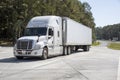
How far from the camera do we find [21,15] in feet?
246

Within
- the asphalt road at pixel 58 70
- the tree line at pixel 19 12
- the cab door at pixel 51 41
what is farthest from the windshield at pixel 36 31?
the tree line at pixel 19 12

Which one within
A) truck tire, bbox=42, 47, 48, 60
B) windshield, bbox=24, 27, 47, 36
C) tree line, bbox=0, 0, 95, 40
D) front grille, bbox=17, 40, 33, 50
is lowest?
truck tire, bbox=42, 47, 48, 60

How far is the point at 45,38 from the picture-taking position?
28.5 metres

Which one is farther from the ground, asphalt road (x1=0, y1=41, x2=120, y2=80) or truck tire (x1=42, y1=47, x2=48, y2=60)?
truck tire (x1=42, y1=47, x2=48, y2=60)

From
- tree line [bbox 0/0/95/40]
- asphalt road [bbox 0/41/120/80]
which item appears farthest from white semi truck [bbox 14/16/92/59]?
tree line [bbox 0/0/95/40]

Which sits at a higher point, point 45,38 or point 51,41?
point 45,38

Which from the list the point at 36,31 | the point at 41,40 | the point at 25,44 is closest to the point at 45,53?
the point at 41,40

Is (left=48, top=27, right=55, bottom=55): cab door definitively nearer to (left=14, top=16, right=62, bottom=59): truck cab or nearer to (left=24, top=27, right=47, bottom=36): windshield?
(left=14, top=16, right=62, bottom=59): truck cab

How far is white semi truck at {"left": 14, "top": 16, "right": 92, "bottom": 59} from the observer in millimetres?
27250

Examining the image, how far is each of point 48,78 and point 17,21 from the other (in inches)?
2378

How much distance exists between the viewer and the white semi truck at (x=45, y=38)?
27250mm

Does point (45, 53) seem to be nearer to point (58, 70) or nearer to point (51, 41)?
point (51, 41)

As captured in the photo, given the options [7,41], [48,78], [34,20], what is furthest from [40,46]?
[7,41]

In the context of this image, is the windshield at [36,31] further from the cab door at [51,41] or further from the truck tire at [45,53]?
the truck tire at [45,53]
